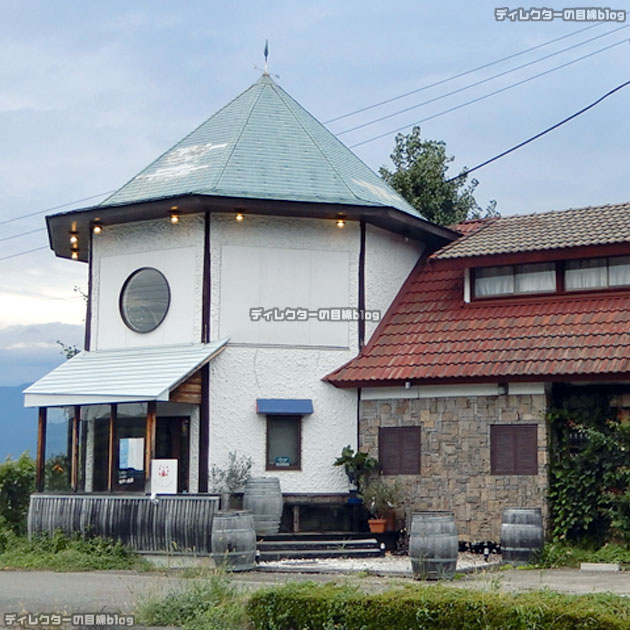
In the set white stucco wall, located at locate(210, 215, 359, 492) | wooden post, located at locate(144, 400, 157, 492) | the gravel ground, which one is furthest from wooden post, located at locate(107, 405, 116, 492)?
the gravel ground

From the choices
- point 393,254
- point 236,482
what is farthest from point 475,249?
point 236,482

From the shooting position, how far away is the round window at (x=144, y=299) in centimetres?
2012

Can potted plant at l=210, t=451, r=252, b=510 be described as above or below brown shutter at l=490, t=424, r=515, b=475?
below

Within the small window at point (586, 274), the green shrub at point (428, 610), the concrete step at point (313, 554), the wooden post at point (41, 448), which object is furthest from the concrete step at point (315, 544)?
the green shrub at point (428, 610)

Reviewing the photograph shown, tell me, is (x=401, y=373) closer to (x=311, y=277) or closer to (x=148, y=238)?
(x=311, y=277)

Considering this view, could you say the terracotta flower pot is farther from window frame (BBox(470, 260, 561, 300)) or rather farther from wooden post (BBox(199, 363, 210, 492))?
window frame (BBox(470, 260, 561, 300))

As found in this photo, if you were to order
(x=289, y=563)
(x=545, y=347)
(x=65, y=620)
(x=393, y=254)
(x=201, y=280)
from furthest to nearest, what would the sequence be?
(x=393, y=254) → (x=201, y=280) → (x=545, y=347) → (x=289, y=563) → (x=65, y=620)

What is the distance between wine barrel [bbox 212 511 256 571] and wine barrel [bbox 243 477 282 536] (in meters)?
2.78

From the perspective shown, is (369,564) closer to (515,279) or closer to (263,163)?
(515,279)

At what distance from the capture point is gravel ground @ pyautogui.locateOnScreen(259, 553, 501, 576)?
51.4 feet

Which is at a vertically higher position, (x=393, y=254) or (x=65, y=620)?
(x=393, y=254)

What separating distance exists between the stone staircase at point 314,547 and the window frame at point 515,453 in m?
2.27

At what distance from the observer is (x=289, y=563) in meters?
16.8

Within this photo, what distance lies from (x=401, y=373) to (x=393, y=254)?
122 inches
